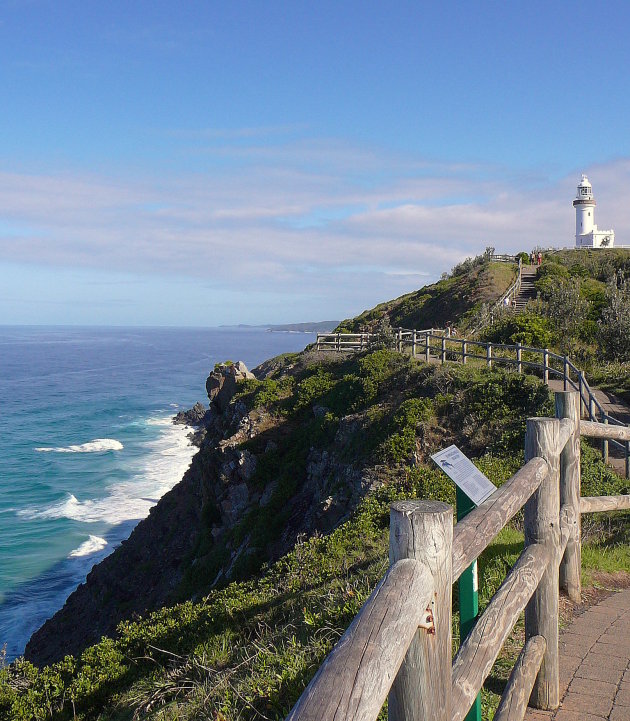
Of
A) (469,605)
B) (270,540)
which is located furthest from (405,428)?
(469,605)

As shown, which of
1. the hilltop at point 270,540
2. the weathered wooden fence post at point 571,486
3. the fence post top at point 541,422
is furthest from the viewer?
the hilltop at point 270,540

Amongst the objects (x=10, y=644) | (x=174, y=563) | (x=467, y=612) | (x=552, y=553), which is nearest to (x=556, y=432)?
(x=552, y=553)

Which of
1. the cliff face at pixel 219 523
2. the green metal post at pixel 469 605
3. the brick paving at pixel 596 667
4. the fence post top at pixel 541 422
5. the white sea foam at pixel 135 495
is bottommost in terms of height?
the white sea foam at pixel 135 495

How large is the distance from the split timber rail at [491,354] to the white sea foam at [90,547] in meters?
14.3

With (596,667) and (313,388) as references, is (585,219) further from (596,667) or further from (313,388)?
(596,667)

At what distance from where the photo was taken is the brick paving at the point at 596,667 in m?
3.77

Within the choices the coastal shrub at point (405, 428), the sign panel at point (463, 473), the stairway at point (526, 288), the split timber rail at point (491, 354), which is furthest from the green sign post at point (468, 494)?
the stairway at point (526, 288)

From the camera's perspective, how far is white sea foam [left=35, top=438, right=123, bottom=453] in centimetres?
4982

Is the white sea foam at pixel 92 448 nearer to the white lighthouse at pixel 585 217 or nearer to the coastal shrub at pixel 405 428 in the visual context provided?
the coastal shrub at pixel 405 428

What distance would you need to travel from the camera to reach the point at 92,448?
50625 mm

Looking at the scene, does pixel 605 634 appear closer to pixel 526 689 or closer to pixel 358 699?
pixel 526 689

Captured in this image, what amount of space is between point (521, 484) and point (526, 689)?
1042mm

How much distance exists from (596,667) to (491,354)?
17.9 m

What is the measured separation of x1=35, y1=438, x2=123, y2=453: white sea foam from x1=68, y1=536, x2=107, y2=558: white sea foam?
18229 millimetres
